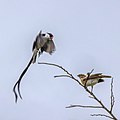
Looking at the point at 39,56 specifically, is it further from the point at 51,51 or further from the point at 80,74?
the point at 80,74

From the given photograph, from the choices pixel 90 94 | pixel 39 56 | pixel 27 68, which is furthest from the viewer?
pixel 39 56

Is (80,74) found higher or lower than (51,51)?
lower

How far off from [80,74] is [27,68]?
50 centimetres

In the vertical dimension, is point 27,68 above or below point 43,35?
below

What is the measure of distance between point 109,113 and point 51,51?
0.88 meters

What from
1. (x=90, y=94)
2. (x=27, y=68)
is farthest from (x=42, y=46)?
(x=90, y=94)

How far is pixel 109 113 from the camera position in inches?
62.7

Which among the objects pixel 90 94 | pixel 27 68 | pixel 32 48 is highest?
pixel 32 48

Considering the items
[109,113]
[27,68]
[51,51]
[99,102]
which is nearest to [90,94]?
[99,102]

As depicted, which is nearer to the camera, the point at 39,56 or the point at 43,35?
the point at 39,56

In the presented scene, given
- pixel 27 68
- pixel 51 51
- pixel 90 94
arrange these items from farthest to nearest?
pixel 51 51 → pixel 27 68 → pixel 90 94

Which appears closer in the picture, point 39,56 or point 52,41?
point 39,56

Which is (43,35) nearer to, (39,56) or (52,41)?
(52,41)

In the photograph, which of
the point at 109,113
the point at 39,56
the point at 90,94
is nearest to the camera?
the point at 109,113
